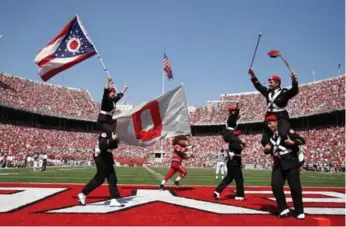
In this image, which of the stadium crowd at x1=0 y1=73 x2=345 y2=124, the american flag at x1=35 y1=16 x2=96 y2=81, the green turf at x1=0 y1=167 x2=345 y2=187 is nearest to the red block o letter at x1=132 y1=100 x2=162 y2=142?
the american flag at x1=35 y1=16 x2=96 y2=81

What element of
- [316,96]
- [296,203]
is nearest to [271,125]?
[296,203]

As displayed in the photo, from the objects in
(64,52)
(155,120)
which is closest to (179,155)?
(155,120)

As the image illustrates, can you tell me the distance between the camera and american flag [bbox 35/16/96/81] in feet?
30.6

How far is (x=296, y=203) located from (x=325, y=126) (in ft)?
160

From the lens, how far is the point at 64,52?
945cm

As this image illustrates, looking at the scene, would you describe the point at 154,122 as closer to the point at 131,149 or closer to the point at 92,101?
the point at 131,149

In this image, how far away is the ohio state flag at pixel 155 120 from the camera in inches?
359

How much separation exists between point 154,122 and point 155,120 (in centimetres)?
8

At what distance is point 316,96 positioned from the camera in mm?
55000

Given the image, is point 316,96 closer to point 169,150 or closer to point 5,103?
point 169,150

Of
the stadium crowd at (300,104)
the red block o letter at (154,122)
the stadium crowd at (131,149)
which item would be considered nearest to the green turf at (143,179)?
the red block o letter at (154,122)

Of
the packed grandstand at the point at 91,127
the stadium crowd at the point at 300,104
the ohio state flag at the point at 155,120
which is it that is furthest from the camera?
the stadium crowd at the point at 300,104

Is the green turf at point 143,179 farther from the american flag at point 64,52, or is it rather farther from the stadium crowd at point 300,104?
the stadium crowd at point 300,104

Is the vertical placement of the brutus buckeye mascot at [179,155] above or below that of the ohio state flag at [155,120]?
below
